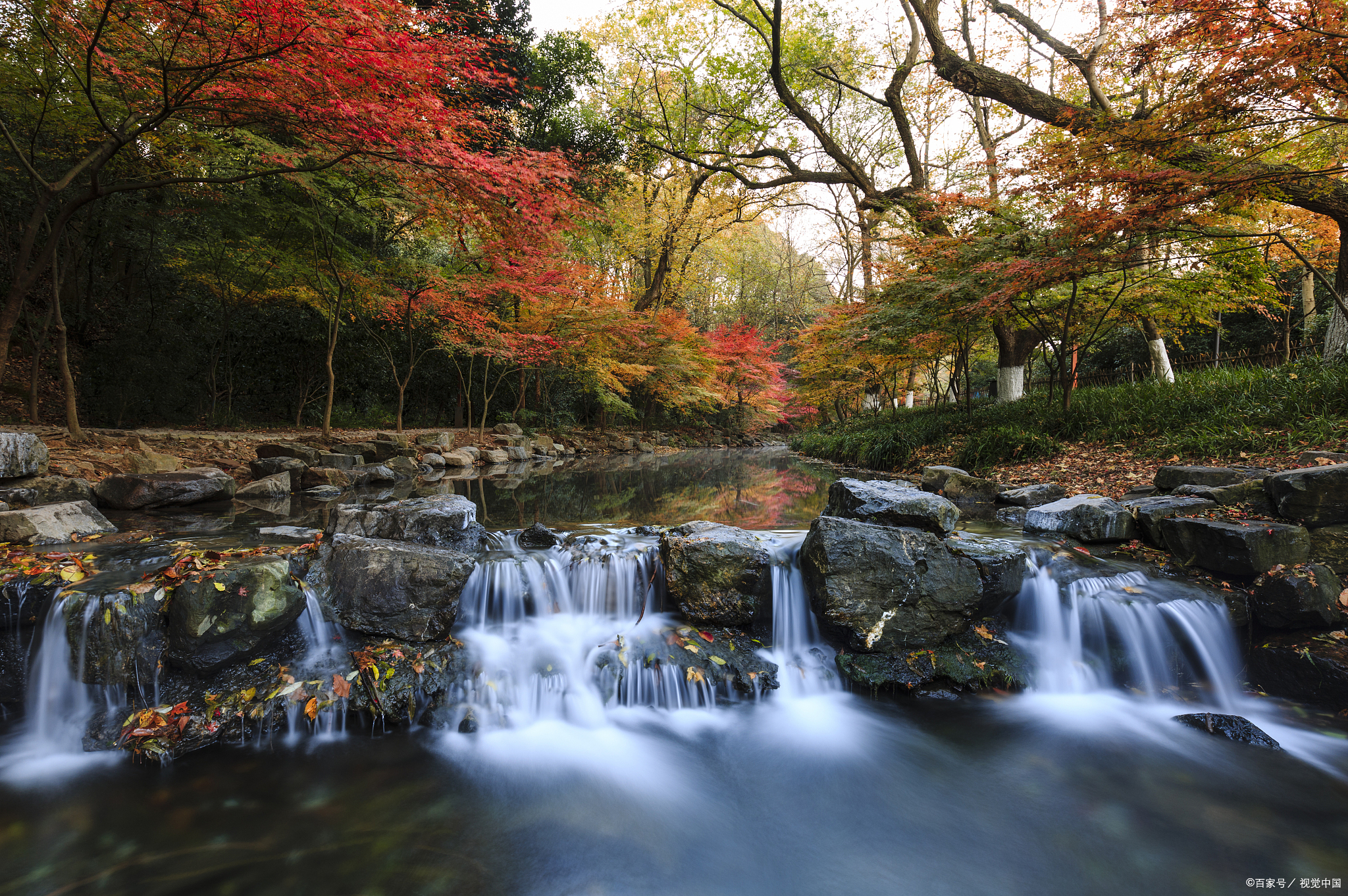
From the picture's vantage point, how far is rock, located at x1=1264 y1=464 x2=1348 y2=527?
12.5ft

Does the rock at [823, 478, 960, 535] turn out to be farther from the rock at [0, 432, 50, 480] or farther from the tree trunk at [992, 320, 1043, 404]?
the tree trunk at [992, 320, 1043, 404]

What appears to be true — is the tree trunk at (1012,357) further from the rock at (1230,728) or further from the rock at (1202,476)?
the rock at (1230,728)

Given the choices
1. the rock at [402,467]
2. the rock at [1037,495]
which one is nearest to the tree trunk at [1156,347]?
the rock at [1037,495]

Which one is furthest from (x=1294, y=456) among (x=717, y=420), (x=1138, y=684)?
(x=717, y=420)

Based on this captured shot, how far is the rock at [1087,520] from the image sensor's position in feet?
15.2

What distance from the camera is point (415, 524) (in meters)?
4.65

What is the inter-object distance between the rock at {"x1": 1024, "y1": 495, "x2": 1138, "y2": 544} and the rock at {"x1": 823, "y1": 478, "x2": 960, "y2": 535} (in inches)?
42.4

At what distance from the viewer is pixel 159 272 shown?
1155cm

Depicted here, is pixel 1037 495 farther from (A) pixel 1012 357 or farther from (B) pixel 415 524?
(B) pixel 415 524

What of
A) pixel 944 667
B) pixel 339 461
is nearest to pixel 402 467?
pixel 339 461

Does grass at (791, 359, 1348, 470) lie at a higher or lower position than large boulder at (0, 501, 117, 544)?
higher

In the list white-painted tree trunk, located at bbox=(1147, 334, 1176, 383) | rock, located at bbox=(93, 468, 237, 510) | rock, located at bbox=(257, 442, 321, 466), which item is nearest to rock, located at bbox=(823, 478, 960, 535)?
rock, located at bbox=(93, 468, 237, 510)

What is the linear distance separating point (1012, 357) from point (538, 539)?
1136 cm

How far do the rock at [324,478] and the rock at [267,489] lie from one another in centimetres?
52
